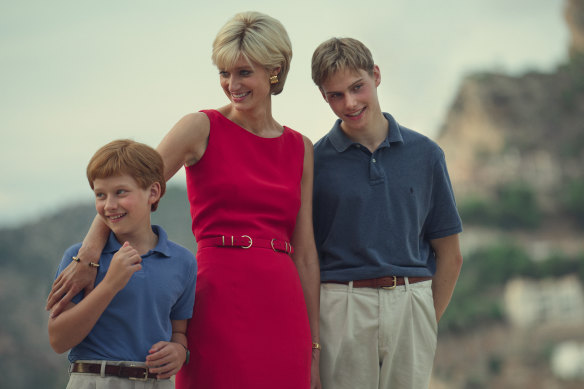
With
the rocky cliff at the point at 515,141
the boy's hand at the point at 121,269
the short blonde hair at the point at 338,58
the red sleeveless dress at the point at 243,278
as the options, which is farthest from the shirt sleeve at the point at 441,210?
the rocky cliff at the point at 515,141

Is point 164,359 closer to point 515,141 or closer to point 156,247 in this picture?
point 156,247

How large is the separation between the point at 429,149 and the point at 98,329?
1372 mm

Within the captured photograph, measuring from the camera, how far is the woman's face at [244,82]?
229 cm

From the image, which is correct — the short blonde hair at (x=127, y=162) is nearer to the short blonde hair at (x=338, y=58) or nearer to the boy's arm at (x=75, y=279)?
the boy's arm at (x=75, y=279)

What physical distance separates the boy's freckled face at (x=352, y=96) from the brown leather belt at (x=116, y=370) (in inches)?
45.3

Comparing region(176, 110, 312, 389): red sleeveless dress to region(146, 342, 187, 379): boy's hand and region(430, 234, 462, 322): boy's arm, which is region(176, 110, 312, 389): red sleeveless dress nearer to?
region(146, 342, 187, 379): boy's hand

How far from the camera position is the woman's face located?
2.29 meters

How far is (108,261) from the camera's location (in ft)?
6.33

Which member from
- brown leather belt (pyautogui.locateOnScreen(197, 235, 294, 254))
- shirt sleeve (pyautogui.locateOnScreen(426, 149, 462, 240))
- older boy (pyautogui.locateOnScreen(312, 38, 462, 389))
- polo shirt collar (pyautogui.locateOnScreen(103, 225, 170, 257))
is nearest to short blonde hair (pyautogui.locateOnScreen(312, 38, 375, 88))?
older boy (pyautogui.locateOnScreen(312, 38, 462, 389))

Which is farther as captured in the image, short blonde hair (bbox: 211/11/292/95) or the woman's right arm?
short blonde hair (bbox: 211/11/292/95)

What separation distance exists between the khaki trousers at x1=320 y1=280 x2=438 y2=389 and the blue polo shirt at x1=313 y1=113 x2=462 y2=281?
0.08 metres

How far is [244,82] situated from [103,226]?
0.66 metres

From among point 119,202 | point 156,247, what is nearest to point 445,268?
point 156,247

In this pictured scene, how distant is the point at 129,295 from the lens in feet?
6.28
